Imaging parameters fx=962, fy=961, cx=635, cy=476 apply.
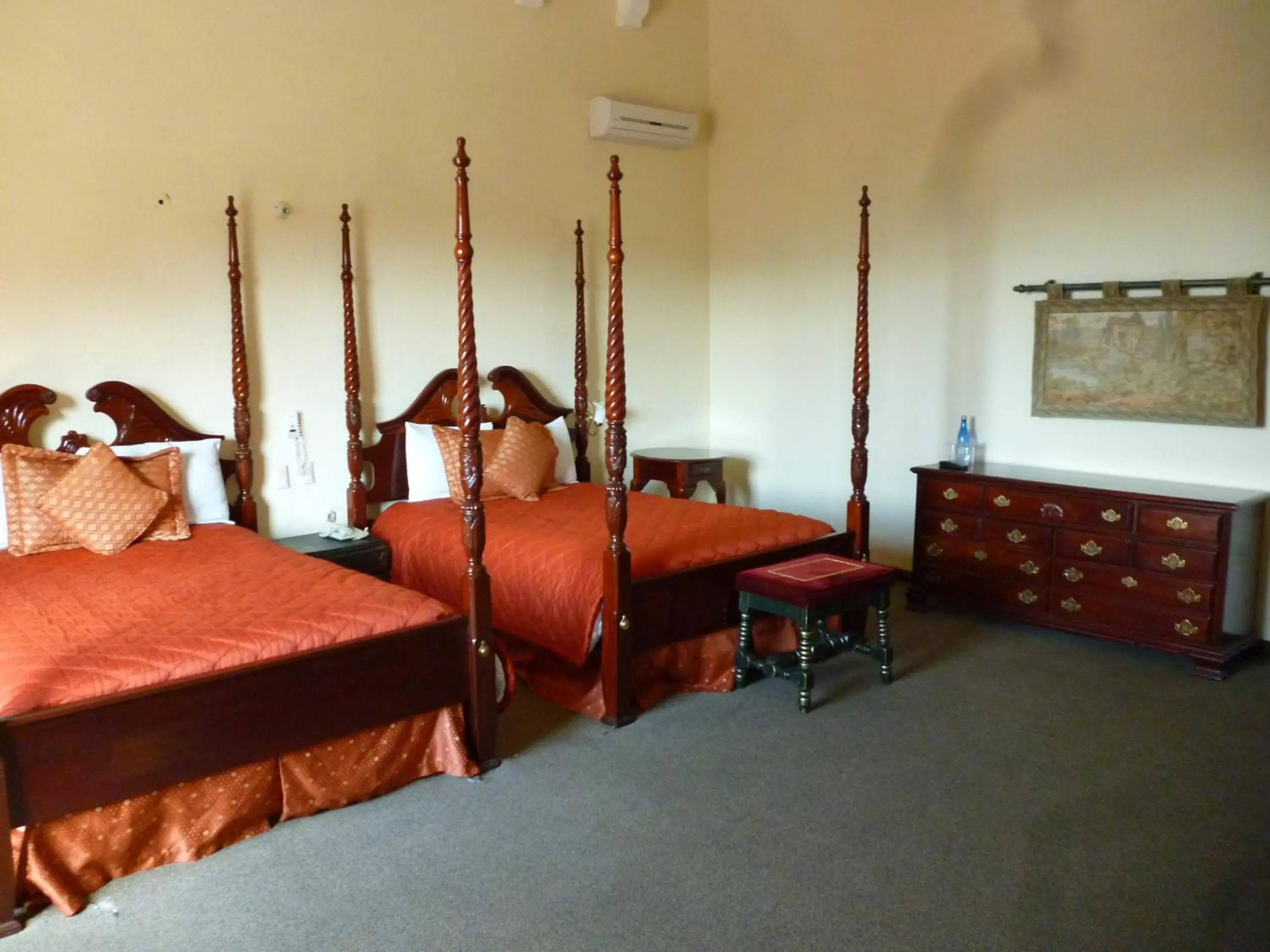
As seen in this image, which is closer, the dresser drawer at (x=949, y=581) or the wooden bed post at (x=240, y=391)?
the wooden bed post at (x=240, y=391)

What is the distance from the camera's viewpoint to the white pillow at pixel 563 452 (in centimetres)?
494

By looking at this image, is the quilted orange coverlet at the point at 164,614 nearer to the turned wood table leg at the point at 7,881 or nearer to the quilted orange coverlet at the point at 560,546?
the turned wood table leg at the point at 7,881

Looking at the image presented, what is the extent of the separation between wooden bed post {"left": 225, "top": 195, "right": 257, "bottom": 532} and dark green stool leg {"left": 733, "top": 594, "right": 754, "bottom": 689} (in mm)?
2124

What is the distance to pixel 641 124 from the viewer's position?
5.25 m

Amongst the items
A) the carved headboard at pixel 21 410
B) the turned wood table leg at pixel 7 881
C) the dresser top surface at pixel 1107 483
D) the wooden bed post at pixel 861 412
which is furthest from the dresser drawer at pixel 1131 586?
the carved headboard at pixel 21 410

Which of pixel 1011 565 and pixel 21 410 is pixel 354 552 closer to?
pixel 21 410

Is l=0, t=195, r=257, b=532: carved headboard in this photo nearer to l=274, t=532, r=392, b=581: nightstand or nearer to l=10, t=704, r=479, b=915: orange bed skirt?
l=274, t=532, r=392, b=581: nightstand

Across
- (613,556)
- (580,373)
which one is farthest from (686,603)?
(580,373)

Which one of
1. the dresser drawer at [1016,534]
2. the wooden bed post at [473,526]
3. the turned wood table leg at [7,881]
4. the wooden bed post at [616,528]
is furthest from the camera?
the dresser drawer at [1016,534]

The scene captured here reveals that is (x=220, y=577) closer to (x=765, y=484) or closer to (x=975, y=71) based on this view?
(x=765, y=484)


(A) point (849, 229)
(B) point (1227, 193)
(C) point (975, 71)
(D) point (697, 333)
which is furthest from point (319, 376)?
(B) point (1227, 193)

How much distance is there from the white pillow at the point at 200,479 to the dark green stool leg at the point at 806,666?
236 centimetres

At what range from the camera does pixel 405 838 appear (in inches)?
100

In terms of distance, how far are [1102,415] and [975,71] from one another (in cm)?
171
